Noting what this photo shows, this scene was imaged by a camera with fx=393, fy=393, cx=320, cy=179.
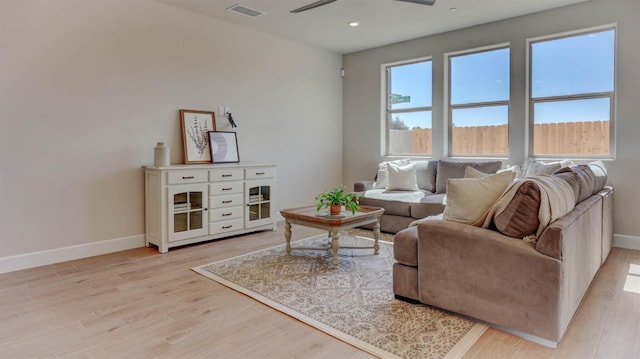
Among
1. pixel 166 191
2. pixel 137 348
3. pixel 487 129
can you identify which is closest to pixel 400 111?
pixel 487 129

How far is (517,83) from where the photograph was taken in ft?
15.6

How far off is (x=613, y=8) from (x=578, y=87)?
822 mm

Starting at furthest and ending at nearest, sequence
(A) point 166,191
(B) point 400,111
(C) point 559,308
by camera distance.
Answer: (B) point 400,111 → (A) point 166,191 → (C) point 559,308

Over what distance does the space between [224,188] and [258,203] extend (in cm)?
56

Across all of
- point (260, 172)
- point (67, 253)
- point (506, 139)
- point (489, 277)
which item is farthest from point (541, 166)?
point (67, 253)

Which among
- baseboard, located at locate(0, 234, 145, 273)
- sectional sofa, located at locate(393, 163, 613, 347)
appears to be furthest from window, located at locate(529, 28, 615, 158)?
baseboard, located at locate(0, 234, 145, 273)

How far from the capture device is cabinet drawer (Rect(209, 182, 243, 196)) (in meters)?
4.27

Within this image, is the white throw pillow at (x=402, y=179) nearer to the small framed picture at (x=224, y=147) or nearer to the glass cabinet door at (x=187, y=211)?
the small framed picture at (x=224, y=147)

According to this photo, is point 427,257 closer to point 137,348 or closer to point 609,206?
point 137,348

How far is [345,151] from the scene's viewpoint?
654 cm

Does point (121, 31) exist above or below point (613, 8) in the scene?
below

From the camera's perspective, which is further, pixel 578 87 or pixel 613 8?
pixel 578 87

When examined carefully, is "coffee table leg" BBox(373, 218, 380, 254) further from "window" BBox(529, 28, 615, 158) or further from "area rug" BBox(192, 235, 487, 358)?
"window" BBox(529, 28, 615, 158)

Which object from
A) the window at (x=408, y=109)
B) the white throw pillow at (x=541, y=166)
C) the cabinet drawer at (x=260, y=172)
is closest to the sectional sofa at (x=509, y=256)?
the white throw pillow at (x=541, y=166)
